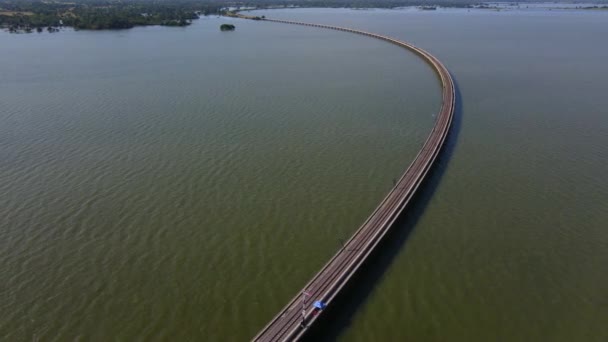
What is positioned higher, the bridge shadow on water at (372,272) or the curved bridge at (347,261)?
the curved bridge at (347,261)

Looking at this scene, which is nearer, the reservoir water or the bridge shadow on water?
the bridge shadow on water

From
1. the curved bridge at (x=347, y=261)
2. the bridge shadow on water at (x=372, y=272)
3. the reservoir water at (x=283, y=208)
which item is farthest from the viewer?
the reservoir water at (x=283, y=208)

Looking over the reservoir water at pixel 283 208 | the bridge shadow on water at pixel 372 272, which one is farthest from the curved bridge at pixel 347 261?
the reservoir water at pixel 283 208

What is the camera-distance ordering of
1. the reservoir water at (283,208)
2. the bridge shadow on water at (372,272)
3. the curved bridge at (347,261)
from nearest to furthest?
the curved bridge at (347,261) < the bridge shadow on water at (372,272) < the reservoir water at (283,208)

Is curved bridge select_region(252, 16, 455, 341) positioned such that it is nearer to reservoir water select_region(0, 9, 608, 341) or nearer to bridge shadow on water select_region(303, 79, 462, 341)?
bridge shadow on water select_region(303, 79, 462, 341)

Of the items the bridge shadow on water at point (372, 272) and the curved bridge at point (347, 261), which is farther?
the bridge shadow on water at point (372, 272)

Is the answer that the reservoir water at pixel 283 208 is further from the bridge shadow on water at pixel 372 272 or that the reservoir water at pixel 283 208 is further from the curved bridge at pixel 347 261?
the curved bridge at pixel 347 261

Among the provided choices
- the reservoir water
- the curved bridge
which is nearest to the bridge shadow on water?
the reservoir water
